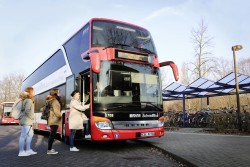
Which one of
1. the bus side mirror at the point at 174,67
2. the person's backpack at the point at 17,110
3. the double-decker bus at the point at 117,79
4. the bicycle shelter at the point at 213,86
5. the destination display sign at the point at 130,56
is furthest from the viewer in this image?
the bicycle shelter at the point at 213,86

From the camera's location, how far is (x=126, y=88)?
8.79 m

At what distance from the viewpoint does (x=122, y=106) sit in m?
8.53

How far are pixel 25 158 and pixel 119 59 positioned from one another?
3.81m

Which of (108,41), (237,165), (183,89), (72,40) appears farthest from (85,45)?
(183,89)

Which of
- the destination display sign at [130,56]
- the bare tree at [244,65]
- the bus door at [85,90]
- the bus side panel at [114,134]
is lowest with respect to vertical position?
the bus side panel at [114,134]

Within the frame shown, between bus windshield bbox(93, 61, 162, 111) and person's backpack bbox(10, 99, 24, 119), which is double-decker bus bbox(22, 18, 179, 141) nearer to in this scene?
bus windshield bbox(93, 61, 162, 111)

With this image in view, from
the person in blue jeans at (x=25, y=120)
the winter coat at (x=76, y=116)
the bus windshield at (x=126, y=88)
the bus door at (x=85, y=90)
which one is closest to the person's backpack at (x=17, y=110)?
the person in blue jeans at (x=25, y=120)

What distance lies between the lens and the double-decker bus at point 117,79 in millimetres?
8320

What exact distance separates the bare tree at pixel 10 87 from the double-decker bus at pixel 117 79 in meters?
72.3

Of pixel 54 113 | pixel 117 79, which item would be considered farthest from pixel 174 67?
pixel 54 113

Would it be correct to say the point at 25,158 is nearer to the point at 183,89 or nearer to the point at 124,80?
the point at 124,80

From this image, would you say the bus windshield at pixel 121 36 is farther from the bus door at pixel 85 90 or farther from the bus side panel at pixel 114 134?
the bus side panel at pixel 114 134

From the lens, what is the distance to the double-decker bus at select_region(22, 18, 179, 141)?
8.32m

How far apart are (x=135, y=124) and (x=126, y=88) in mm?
1105
